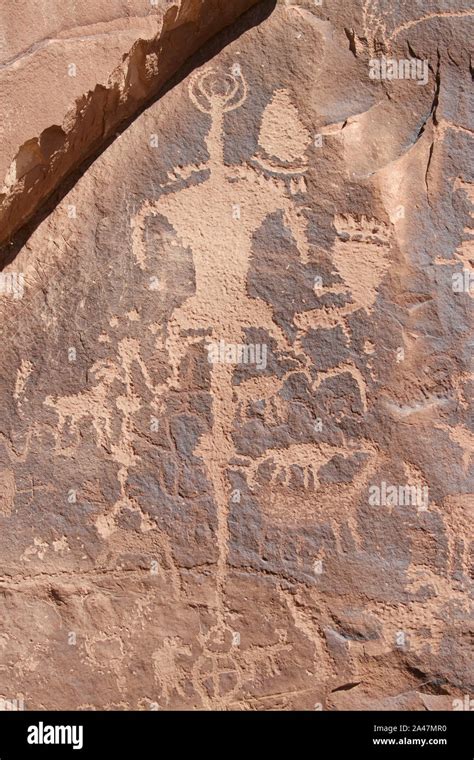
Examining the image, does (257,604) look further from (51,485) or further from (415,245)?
(415,245)

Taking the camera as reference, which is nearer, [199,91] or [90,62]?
[90,62]

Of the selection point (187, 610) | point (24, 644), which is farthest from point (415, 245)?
point (24, 644)

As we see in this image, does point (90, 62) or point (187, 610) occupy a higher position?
point (90, 62)

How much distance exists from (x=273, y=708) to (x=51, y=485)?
83 cm

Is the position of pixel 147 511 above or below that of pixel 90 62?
below

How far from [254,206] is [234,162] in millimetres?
130

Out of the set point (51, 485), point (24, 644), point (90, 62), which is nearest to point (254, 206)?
point (90, 62)

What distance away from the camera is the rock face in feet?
7.93

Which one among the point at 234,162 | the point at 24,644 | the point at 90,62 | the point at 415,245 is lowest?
the point at 24,644

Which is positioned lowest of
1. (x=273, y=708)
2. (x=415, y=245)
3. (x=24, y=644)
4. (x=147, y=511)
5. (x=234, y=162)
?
(x=273, y=708)

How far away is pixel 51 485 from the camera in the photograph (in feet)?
8.14

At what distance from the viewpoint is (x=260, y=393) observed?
2443 millimetres

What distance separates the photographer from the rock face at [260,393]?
7.93 feet

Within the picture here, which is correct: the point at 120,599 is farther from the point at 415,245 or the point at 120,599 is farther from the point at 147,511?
the point at 415,245
